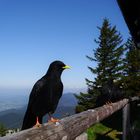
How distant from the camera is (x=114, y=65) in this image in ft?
175

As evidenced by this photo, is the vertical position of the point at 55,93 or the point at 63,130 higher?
the point at 55,93

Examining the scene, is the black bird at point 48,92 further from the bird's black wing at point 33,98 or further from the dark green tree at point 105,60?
the dark green tree at point 105,60

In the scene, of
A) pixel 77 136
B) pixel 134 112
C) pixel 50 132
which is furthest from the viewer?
pixel 134 112

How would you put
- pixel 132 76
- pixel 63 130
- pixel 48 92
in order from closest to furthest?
pixel 63 130, pixel 48 92, pixel 132 76

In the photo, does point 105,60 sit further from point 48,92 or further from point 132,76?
point 48,92

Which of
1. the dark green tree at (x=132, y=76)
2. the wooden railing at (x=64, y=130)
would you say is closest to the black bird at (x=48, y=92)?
the wooden railing at (x=64, y=130)

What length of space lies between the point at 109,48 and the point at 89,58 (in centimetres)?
A: 532

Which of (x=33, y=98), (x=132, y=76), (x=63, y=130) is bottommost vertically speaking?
(x=63, y=130)

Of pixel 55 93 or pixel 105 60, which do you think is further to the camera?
pixel 105 60

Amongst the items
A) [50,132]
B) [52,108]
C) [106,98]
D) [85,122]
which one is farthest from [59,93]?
[106,98]

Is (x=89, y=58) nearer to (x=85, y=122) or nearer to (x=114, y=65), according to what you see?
(x=114, y=65)

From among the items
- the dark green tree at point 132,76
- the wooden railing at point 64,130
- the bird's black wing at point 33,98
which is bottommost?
the wooden railing at point 64,130

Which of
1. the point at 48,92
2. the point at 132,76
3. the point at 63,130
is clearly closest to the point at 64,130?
the point at 63,130

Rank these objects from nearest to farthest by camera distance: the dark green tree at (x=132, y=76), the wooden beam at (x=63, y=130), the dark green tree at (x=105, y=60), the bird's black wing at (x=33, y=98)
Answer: the wooden beam at (x=63, y=130) < the bird's black wing at (x=33, y=98) < the dark green tree at (x=132, y=76) < the dark green tree at (x=105, y=60)
